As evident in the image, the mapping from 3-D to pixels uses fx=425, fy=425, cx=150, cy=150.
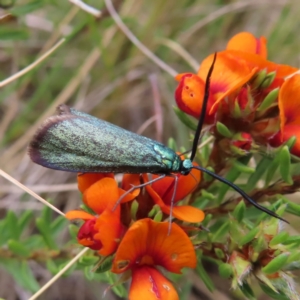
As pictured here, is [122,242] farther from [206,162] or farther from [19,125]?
[19,125]

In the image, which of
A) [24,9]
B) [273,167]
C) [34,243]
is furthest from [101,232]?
[24,9]

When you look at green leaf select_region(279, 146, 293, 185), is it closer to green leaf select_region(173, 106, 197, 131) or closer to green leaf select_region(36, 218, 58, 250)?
green leaf select_region(173, 106, 197, 131)

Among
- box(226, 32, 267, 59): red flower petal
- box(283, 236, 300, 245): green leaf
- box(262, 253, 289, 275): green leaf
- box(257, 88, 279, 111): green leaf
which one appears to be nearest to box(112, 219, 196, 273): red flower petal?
box(262, 253, 289, 275): green leaf

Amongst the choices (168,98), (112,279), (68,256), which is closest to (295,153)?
(112,279)

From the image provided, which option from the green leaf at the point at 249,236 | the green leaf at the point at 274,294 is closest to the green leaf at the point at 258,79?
the green leaf at the point at 249,236

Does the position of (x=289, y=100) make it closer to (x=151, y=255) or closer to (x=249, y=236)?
(x=249, y=236)

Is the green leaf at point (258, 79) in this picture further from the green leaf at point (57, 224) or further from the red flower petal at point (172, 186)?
the green leaf at point (57, 224)
